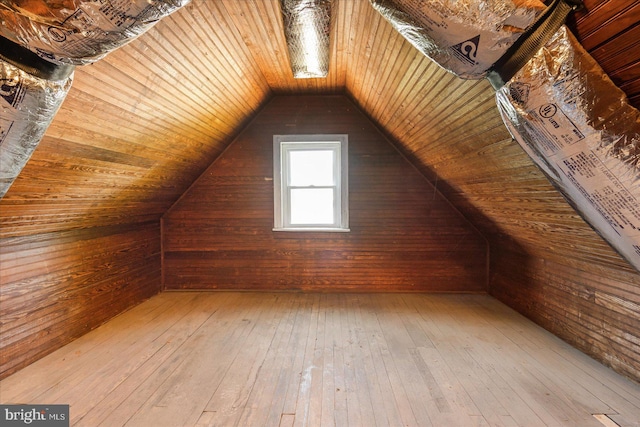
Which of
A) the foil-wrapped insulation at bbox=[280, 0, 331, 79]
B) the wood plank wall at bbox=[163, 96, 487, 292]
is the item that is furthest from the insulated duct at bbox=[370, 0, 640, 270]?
the wood plank wall at bbox=[163, 96, 487, 292]

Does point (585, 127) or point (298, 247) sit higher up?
point (585, 127)

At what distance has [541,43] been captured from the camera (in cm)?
98

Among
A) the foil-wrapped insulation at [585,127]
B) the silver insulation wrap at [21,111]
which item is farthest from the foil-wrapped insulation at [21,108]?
the foil-wrapped insulation at [585,127]

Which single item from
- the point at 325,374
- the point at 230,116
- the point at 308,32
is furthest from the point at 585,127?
the point at 230,116

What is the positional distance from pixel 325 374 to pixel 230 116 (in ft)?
7.95

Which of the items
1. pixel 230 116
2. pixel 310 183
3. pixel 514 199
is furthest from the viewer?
pixel 310 183

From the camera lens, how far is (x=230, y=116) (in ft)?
9.87

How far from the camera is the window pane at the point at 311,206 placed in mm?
3846

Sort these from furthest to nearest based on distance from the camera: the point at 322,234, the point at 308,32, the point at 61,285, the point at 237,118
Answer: the point at 322,234 → the point at 237,118 → the point at 61,285 → the point at 308,32

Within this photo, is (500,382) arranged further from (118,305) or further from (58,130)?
(118,305)

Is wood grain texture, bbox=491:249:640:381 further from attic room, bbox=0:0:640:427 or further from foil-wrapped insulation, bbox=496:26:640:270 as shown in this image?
foil-wrapped insulation, bbox=496:26:640:270

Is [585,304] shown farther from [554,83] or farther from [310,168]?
[310,168]

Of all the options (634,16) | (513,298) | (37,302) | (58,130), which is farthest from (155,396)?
(513,298)

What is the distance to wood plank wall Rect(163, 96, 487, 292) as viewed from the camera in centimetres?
364
